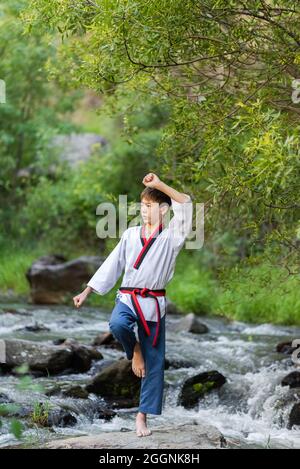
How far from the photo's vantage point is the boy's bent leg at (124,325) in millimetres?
6082

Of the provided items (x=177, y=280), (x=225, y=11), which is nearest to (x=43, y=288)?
(x=177, y=280)

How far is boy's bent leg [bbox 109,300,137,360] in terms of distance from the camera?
20.0 feet

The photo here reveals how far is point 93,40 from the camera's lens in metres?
7.41

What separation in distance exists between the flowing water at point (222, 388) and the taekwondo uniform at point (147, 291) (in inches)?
50.6

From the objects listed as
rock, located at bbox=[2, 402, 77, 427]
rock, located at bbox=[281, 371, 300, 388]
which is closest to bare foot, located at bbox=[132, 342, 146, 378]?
rock, located at bbox=[2, 402, 77, 427]

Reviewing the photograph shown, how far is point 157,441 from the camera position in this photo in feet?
19.9

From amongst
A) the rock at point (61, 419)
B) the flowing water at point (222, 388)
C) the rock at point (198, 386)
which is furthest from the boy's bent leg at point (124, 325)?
the rock at point (198, 386)

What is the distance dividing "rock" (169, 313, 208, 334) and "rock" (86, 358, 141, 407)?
4752 mm

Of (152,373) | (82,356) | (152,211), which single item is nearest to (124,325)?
(152,373)

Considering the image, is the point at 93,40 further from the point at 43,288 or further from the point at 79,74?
the point at 43,288

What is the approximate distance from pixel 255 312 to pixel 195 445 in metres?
9.22

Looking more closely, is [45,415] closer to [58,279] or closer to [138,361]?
[138,361]

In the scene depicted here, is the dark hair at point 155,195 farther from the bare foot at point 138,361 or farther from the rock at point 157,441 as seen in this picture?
the rock at point 157,441

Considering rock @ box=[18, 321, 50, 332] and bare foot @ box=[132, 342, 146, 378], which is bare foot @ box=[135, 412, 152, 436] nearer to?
bare foot @ box=[132, 342, 146, 378]
